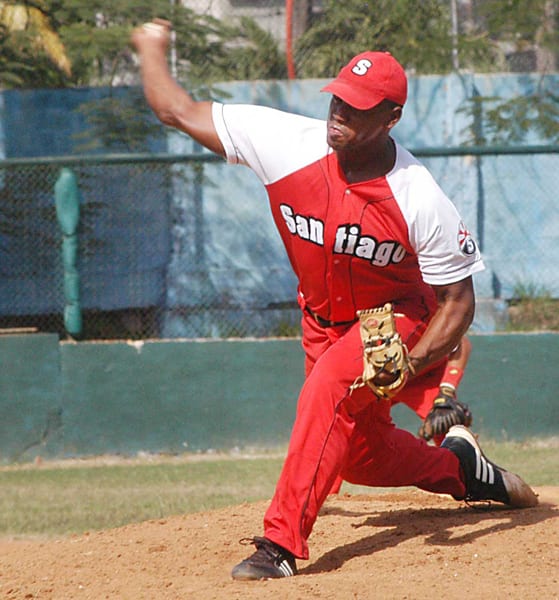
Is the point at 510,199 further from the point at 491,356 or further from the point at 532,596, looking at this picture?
the point at 532,596

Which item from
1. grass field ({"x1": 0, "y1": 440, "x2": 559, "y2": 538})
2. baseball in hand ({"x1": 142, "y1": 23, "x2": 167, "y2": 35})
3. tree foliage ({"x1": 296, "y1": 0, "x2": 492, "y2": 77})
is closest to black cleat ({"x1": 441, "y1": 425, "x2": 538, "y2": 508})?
grass field ({"x1": 0, "y1": 440, "x2": 559, "y2": 538})

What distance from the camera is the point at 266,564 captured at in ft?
14.3

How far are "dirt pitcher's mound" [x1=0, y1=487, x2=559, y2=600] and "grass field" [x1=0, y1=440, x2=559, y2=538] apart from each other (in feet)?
3.84

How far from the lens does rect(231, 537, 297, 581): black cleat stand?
4.34 m

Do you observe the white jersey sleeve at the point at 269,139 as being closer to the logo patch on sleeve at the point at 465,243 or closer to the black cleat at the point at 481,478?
the logo patch on sleeve at the point at 465,243

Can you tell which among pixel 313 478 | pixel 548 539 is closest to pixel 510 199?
pixel 548 539

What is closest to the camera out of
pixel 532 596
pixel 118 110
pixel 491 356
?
pixel 532 596

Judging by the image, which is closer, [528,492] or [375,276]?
[375,276]

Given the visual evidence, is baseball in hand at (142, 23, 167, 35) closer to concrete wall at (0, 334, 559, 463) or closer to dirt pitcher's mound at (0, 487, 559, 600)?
dirt pitcher's mound at (0, 487, 559, 600)

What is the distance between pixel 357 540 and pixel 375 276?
1309 millimetres

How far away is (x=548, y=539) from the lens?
488 cm

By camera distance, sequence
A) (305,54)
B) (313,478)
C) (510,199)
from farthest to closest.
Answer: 1. (305,54)
2. (510,199)
3. (313,478)

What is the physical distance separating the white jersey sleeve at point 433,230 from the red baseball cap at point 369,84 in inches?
12.9

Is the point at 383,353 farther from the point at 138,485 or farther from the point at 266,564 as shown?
the point at 138,485
